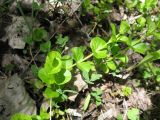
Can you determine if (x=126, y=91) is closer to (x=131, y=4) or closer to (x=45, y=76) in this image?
(x=45, y=76)

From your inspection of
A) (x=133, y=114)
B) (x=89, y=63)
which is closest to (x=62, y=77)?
(x=89, y=63)

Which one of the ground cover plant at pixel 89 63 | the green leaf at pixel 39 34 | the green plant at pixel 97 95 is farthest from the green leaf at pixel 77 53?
the green leaf at pixel 39 34

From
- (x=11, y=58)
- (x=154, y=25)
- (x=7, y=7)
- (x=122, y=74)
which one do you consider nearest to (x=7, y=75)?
(x=11, y=58)

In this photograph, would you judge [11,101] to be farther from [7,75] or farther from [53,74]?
[53,74]

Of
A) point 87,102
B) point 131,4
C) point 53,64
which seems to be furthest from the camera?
point 131,4

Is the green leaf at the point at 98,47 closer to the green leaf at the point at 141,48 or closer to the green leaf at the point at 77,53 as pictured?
the green leaf at the point at 77,53

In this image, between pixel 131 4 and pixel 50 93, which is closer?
pixel 50 93

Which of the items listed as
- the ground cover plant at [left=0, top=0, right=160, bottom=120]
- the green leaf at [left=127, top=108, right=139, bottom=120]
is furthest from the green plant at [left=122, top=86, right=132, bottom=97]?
the green leaf at [left=127, top=108, right=139, bottom=120]

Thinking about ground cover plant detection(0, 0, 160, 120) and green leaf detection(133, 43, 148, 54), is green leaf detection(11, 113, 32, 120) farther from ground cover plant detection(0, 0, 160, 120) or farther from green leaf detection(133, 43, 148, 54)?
green leaf detection(133, 43, 148, 54)
